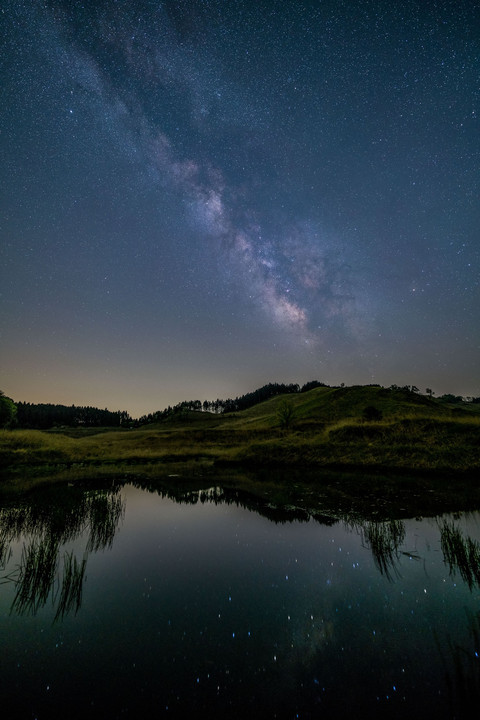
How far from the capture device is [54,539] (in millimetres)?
10188

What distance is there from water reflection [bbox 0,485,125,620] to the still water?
0.07 meters

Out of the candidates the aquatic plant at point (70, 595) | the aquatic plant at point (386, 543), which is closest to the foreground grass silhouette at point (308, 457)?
the aquatic plant at point (386, 543)

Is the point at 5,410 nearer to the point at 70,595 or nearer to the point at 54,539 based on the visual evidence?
the point at 54,539

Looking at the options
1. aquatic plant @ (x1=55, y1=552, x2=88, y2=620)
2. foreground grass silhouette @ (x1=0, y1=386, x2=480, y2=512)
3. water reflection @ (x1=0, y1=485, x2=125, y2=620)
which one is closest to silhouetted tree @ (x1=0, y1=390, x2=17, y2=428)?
foreground grass silhouette @ (x1=0, y1=386, x2=480, y2=512)

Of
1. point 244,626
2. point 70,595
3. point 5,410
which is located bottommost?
point 70,595

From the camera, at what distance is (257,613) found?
6.78 metres

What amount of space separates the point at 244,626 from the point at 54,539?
7.41 meters

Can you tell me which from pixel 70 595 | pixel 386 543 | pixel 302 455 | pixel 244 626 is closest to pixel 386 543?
pixel 386 543

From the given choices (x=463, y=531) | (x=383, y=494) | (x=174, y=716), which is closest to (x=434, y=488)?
(x=383, y=494)

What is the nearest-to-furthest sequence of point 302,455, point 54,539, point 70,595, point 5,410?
point 70,595 < point 54,539 < point 302,455 < point 5,410

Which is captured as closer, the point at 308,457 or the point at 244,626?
the point at 244,626

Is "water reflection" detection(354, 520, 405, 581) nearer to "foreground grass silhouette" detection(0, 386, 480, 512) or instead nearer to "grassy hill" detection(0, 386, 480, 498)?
"foreground grass silhouette" detection(0, 386, 480, 512)

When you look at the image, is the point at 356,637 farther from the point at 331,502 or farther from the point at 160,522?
the point at 331,502

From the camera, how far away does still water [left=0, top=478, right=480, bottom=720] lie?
4531 mm
